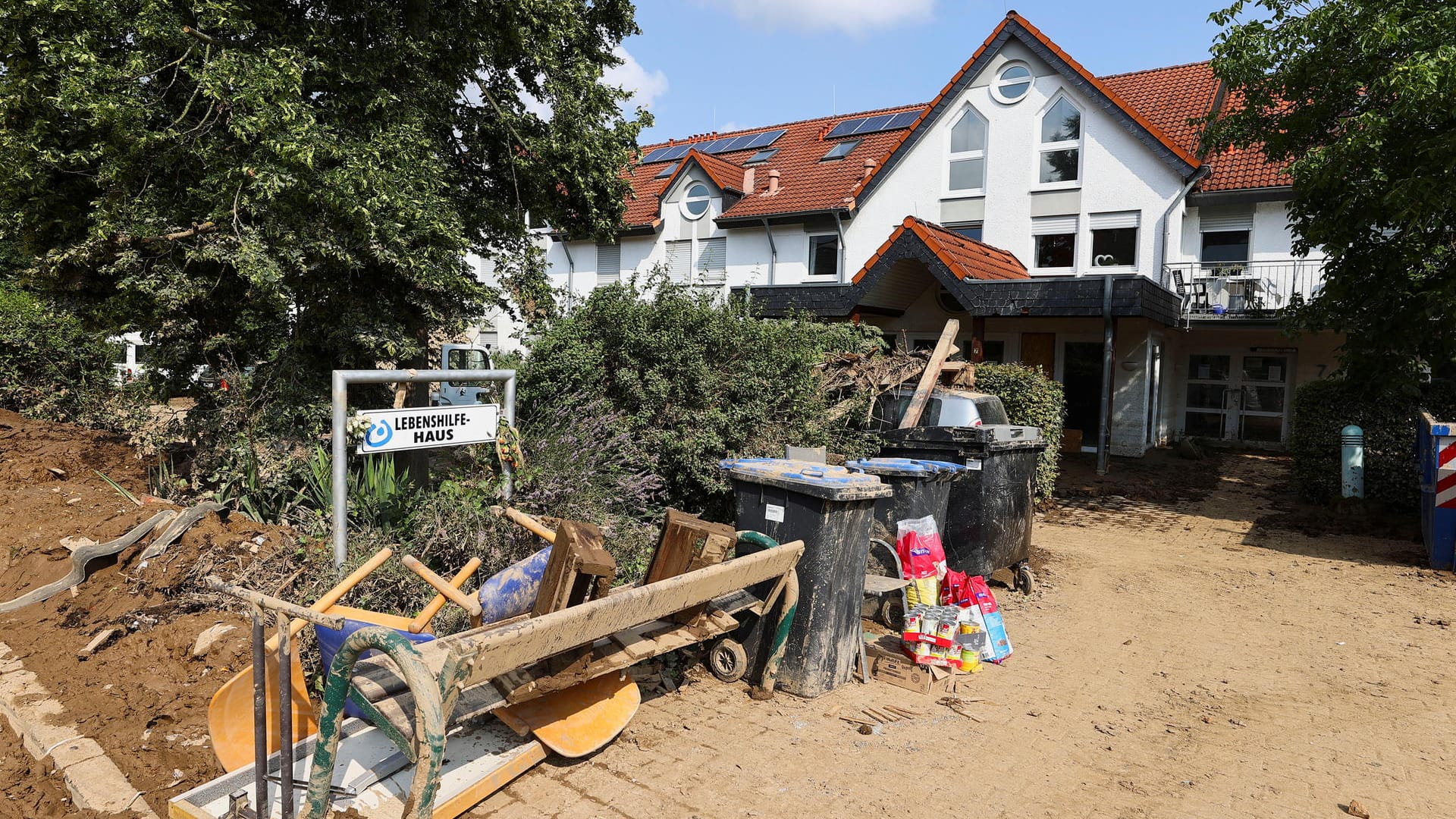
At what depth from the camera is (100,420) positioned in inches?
397

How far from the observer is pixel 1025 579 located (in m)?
7.24

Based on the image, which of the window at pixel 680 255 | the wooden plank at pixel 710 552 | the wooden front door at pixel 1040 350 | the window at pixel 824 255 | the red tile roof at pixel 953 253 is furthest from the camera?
the window at pixel 680 255

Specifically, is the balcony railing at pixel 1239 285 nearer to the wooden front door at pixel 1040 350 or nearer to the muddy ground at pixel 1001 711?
the wooden front door at pixel 1040 350

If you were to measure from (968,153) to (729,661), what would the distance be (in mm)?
15938

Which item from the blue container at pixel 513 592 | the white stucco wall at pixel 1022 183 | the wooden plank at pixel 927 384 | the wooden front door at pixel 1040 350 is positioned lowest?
the blue container at pixel 513 592

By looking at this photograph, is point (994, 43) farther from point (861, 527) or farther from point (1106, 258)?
point (861, 527)

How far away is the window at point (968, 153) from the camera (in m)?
18.1

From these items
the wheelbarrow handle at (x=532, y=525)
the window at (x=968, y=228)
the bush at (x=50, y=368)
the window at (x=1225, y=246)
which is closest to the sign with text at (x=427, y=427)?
the wheelbarrow handle at (x=532, y=525)

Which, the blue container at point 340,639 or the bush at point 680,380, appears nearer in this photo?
the blue container at point 340,639

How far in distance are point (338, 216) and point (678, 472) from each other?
10.5 feet

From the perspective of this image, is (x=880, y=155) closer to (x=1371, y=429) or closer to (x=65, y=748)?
(x=1371, y=429)

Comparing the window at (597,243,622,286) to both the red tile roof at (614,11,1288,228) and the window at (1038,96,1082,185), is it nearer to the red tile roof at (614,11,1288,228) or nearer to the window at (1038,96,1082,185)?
the red tile roof at (614,11,1288,228)

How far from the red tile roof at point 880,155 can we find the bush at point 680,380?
8567 mm

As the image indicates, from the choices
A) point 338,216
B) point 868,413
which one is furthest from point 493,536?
point 868,413
